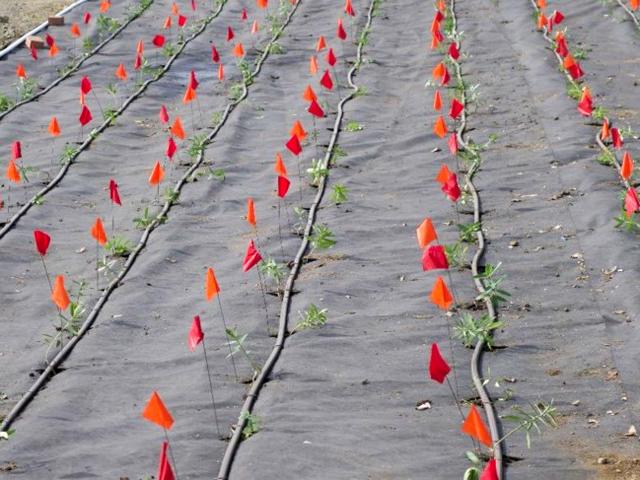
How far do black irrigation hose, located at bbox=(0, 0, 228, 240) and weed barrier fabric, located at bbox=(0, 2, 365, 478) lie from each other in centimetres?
7

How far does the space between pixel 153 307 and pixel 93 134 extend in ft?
10.4

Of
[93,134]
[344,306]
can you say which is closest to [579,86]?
[93,134]

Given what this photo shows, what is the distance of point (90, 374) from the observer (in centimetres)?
494

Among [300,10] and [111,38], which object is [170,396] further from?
[300,10]

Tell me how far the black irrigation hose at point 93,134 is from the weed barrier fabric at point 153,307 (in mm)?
67

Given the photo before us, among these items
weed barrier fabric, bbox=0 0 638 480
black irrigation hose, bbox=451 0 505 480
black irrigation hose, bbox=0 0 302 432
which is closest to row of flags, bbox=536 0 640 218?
weed barrier fabric, bbox=0 0 638 480

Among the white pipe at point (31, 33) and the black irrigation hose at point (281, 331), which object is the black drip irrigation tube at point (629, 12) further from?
the white pipe at point (31, 33)

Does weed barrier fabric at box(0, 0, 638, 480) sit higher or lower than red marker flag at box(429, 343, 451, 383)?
lower

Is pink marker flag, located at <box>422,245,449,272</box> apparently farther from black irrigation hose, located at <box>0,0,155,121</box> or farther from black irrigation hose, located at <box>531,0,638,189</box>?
black irrigation hose, located at <box>0,0,155,121</box>

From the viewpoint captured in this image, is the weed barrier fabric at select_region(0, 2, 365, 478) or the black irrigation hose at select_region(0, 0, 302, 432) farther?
the black irrigation hose at select_region(0, 0, 302, 432)

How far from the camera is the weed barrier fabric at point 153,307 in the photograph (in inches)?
171

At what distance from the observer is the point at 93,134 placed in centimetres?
852

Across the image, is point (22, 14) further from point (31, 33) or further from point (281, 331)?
point (281, 331)

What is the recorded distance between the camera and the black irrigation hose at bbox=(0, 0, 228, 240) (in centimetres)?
693
